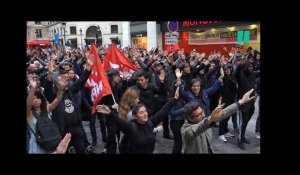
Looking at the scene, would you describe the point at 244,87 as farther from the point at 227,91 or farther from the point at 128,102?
the point at 128,102

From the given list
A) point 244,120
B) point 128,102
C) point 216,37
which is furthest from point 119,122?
point 216,37

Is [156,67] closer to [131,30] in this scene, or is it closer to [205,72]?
[205,72]

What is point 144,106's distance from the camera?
4.65 metres

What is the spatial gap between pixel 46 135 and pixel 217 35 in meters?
21.6

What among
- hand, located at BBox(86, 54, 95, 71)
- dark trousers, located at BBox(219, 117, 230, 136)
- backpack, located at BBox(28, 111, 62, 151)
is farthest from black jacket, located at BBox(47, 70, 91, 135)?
dark trousers, located at BBox(219, 117, 230, 136)

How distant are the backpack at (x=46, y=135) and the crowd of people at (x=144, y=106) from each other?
3cm

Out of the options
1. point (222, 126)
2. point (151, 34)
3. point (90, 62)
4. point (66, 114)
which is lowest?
point (222, 126)

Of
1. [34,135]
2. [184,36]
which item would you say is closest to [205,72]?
[34,135]

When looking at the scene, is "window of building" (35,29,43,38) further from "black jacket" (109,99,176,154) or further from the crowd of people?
"black jacket" (109,99,176,154)

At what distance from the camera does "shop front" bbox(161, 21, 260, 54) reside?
20.2 meters

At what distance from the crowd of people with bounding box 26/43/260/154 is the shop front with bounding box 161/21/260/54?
398 inches

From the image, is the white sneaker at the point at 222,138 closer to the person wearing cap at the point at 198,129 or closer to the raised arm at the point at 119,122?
the person wearing cap at the point at 198,129
